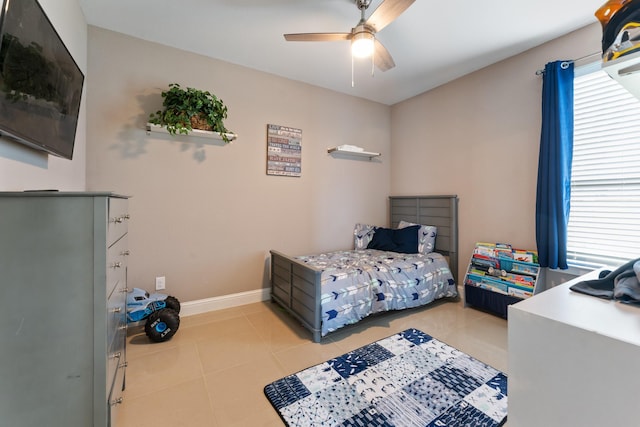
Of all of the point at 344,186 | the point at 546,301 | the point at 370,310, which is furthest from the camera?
the point at 344,186

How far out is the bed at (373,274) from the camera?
2.28m

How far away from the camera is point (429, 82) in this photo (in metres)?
3.42

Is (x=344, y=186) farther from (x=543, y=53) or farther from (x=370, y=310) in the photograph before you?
(x=543, y=53)

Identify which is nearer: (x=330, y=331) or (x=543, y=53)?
(x=330, y=331)

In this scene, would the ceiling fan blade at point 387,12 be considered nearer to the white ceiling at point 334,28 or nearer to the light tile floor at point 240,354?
the white ceiling at point 334,28

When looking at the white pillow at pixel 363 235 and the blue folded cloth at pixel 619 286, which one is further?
the white pillow at pixel 363 235

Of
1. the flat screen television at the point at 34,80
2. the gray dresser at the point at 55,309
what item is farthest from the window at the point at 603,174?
the flat screen television at the point at 34,80

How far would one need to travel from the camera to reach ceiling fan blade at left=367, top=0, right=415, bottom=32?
64.4 inches

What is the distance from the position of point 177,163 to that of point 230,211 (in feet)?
2.36

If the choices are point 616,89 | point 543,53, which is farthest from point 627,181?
point 543,53

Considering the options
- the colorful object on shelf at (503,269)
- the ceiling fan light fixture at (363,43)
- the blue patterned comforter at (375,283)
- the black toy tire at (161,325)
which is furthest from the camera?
the colorful object on shelf at (503,269)

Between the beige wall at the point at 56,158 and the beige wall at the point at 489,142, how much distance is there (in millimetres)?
3741

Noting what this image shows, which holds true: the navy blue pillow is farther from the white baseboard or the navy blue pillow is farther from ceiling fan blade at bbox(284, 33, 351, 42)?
ceiling fan blade at bbox(284, 33, 351, 42)

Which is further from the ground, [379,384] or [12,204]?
[12,204]
